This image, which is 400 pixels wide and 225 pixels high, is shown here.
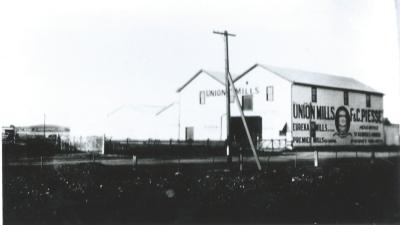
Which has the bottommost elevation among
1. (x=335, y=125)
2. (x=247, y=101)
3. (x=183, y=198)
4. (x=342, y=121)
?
(x=183, y=198)

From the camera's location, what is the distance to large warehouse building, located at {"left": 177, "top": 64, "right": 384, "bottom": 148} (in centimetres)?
1931

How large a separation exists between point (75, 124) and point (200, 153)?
11027mm

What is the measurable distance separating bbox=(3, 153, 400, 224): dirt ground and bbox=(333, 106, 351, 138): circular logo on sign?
25.8 feet

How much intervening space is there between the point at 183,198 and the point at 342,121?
11.7 meters

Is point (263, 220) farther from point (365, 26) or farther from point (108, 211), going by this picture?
point (365, 26)

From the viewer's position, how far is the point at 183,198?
8.45 meters

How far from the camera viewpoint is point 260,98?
84.8ft

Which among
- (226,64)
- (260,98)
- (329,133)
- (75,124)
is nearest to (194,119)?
(260,98)

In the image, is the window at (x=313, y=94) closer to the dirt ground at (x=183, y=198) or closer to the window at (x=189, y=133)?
the window at (x=189, y=133)

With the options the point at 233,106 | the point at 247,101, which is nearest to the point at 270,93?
the point at 247,101

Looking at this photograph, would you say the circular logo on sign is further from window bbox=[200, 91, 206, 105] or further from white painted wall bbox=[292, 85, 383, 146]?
window bbox=[200, 91, 206, 105]

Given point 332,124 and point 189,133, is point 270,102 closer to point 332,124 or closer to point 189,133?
point 189,133

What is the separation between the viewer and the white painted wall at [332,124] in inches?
734

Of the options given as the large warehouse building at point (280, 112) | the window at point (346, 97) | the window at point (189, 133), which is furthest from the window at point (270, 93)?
the window at point (346, 97)
